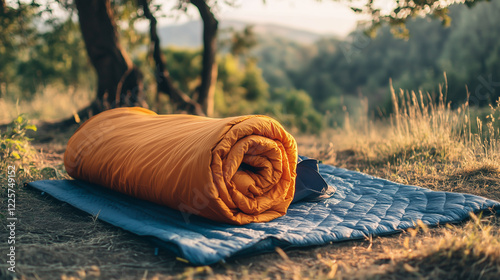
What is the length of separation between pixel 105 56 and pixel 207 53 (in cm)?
211

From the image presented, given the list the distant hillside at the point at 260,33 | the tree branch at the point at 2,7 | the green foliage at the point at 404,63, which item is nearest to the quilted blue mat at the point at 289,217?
the tree branch at the point at 2,7

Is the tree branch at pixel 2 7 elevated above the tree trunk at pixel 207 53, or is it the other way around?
the tree branch at pixel 2 7

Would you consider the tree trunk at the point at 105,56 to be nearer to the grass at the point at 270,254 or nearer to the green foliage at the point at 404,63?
the grass at the point at 270,254

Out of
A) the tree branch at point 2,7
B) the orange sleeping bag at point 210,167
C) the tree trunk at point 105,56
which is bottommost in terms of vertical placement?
the orange sleeping bag at point 210,167

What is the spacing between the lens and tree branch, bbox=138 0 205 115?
279 inches

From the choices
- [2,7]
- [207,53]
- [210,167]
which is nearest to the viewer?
[210,167]

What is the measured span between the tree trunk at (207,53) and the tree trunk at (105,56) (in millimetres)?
1650

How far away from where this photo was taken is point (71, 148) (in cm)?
339

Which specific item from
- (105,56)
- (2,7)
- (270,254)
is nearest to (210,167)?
(270,254)

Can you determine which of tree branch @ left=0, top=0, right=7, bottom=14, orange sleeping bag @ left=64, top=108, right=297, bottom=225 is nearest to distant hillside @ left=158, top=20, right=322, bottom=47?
tree branch @ left=0, top=0, right=7, bottom=14

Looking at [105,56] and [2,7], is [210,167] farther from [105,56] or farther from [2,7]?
[2,7]

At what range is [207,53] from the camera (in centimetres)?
761

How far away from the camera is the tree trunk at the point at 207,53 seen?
7165 mm

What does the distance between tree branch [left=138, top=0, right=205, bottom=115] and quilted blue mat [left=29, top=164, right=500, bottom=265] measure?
12.5 feet
